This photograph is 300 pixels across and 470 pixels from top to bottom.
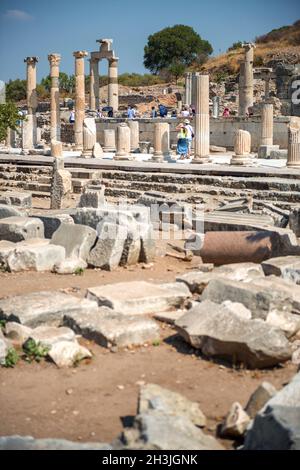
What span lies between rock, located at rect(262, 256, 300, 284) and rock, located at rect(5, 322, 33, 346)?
3.53 m

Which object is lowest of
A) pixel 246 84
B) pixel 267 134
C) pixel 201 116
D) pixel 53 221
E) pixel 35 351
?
pixel 35 351

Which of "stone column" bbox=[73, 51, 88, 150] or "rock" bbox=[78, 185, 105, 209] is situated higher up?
"stone column" bbox=[73, 51, 88, 150]

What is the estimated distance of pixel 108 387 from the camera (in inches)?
230

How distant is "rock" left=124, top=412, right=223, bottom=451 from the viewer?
13.8 feet

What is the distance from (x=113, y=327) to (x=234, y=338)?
4.36 ft

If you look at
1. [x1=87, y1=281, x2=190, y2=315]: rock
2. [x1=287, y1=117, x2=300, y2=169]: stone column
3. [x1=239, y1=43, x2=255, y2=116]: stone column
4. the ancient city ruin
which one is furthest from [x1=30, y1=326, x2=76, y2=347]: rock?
[x1=239, y1=43, x2=255, y2=116]: stone column

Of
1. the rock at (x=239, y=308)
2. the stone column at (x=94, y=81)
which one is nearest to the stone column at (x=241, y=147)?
the rock at (x=239, y=308)

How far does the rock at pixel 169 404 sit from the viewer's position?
16.0 ft

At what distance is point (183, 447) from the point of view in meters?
4.18

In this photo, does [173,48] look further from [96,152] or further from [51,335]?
[51,335]

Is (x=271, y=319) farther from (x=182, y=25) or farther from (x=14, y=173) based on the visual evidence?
(x=182, y=25)

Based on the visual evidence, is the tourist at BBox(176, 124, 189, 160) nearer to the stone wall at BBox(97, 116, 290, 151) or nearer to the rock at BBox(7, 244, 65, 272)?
the stone wall at BBox(97, 116, 290, 151)

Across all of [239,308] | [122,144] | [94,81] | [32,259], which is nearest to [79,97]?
[122,144]

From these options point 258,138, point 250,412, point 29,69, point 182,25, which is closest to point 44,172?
point 258,138
